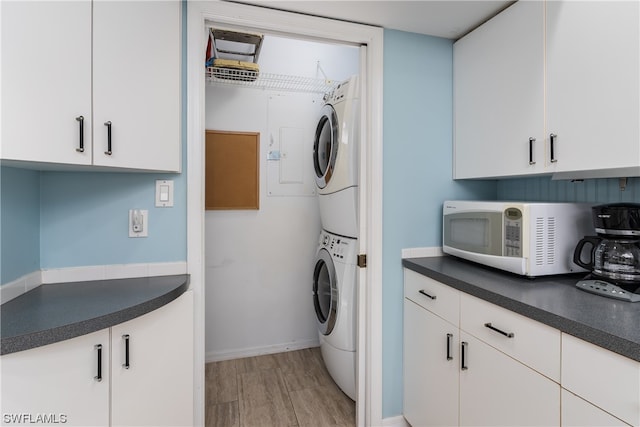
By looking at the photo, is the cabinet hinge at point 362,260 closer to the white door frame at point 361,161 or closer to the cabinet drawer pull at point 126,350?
the white door frame at point 361,161

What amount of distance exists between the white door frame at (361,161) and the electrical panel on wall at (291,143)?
3.22 feet

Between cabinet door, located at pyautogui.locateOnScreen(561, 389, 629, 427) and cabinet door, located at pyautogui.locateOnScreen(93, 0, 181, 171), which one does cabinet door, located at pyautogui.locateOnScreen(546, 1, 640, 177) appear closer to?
cabinet door, located at pyautogui.locateOnScreen(561, 389, 629, 427)

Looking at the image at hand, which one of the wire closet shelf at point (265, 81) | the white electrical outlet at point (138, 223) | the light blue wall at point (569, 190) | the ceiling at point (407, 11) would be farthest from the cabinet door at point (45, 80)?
the light blue wall at point (569, 190)

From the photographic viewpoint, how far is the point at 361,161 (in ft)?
5.91

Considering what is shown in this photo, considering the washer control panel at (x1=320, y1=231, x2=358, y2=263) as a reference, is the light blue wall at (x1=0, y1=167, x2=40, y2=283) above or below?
above

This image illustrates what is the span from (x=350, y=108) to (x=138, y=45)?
1.13 m

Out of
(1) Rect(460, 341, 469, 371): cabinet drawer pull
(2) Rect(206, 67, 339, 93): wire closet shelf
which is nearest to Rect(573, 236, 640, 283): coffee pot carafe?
(1) Rect(460, 341, 469, 371): cabinet drawer pull

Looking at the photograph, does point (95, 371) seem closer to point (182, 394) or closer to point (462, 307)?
point (182, 394)

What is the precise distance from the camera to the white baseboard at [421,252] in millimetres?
1830

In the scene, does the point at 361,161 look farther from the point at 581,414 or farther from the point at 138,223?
the point at 581,414

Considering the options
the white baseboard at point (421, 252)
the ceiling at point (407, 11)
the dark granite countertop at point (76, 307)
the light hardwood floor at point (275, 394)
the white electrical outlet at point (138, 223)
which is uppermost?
the ceiling at point (407, 11)

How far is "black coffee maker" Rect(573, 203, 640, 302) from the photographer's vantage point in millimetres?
1136

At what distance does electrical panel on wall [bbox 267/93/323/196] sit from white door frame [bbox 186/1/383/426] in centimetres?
98

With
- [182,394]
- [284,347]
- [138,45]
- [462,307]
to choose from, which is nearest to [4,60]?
[138,45]
